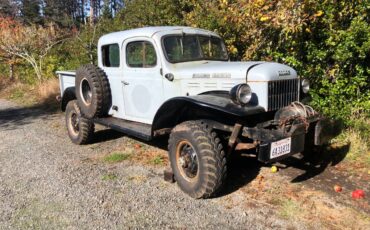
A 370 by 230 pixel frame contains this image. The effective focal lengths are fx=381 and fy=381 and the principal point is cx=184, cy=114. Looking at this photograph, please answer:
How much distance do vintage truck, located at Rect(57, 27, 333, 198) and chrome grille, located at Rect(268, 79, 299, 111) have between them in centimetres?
1

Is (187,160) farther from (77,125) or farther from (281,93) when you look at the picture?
(77,125)

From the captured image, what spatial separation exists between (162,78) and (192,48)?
2.22 ft

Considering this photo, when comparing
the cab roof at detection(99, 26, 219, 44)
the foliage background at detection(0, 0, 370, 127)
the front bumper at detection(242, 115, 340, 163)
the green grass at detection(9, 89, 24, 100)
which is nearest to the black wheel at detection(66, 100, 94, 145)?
the cab roof at detection(99, 26, 219, 44)

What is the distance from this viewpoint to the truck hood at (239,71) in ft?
14.2

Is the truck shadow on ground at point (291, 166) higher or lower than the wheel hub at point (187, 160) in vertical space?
lower

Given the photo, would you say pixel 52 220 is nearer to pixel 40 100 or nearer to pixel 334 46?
pixel 334 46

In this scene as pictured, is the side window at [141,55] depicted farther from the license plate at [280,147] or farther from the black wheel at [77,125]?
the license plate at [280,147]

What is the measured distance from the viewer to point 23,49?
1516cm

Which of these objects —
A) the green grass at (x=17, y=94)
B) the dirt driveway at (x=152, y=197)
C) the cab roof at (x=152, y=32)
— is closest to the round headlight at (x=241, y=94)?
the dirt driveway at (x=152, y=197)

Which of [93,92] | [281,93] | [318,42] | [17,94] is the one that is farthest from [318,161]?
[17,94]

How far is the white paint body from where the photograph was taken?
14.4 feet

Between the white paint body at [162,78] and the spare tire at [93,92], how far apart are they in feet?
0.40

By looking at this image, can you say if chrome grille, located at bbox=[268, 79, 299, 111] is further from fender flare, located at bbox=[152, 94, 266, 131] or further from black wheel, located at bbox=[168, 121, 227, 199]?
black wheel, located at bbox=[168, 121, 227, 199]

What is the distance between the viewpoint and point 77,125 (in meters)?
6.83
